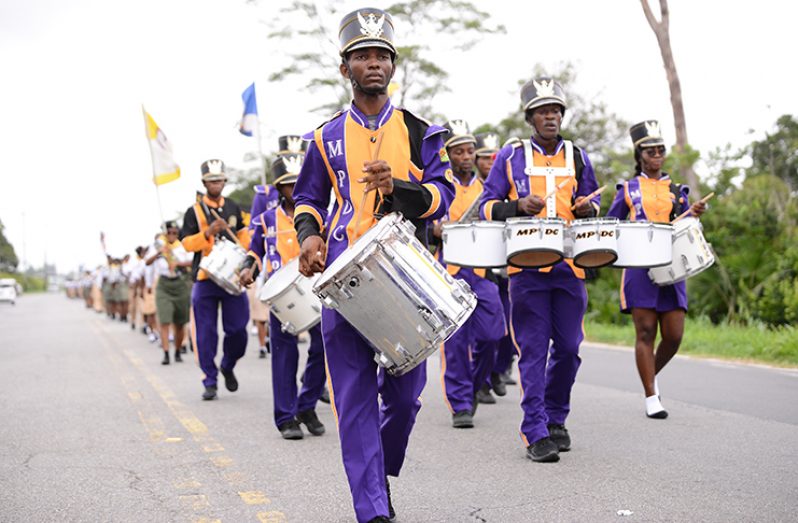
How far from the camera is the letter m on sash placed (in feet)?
16.0

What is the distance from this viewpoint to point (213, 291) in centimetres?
1018

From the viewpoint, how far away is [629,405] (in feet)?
29.4

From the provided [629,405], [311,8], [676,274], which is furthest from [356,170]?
[311,8]

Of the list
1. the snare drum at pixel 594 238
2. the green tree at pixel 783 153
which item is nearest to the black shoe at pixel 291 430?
the snare drum at pixel 594 238

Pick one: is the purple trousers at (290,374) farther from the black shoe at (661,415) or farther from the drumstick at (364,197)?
the drumstick at (364,197)

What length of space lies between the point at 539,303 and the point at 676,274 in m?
1.83

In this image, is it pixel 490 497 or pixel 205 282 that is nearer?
pixel 490 497

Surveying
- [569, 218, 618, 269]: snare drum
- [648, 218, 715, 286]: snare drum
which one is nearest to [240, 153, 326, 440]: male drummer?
[569, 218, 618, 269]: snare drum

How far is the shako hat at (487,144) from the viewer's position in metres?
10.4

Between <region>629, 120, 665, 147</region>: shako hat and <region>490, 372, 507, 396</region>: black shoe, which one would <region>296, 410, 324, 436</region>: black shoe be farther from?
<region>629, 120, 665, 147</region>: shako hat

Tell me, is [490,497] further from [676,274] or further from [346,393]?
[676,274]

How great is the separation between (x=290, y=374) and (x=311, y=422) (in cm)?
42

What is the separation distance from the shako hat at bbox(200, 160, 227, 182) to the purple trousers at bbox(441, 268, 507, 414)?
317cm

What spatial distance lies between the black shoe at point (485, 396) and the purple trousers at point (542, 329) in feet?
9.00
